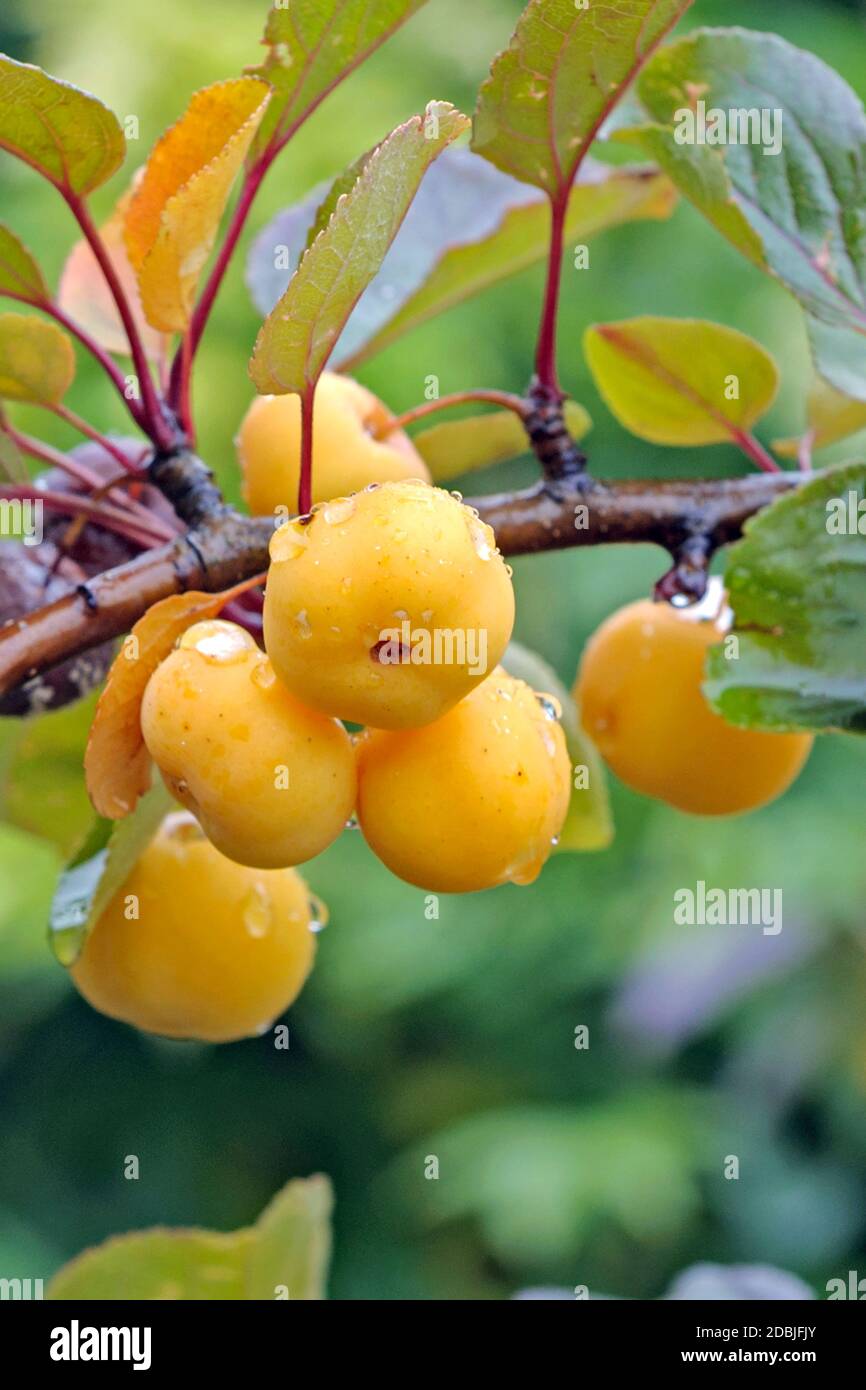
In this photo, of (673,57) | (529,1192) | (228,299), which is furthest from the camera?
(228,299)

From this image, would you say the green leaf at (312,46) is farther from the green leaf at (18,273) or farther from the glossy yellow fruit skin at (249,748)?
the glossy yellow fruit skin at (249,748)

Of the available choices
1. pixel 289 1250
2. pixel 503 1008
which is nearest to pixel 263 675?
pixel 289 1250

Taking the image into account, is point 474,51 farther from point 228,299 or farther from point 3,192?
point 3,192

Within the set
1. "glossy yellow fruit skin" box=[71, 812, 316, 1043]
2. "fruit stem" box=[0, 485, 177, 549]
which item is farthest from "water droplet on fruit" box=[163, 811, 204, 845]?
"fruit stem" box=[0, 485, 177, 549]

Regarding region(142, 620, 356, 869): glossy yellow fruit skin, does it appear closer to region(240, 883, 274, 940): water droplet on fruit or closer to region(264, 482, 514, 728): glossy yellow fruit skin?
region(264, 482, 514, 728): glossy yellow fruit skin

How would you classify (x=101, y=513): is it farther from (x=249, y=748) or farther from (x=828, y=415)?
(x=828, y=415)

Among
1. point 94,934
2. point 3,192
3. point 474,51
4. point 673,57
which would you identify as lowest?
point 94,934
